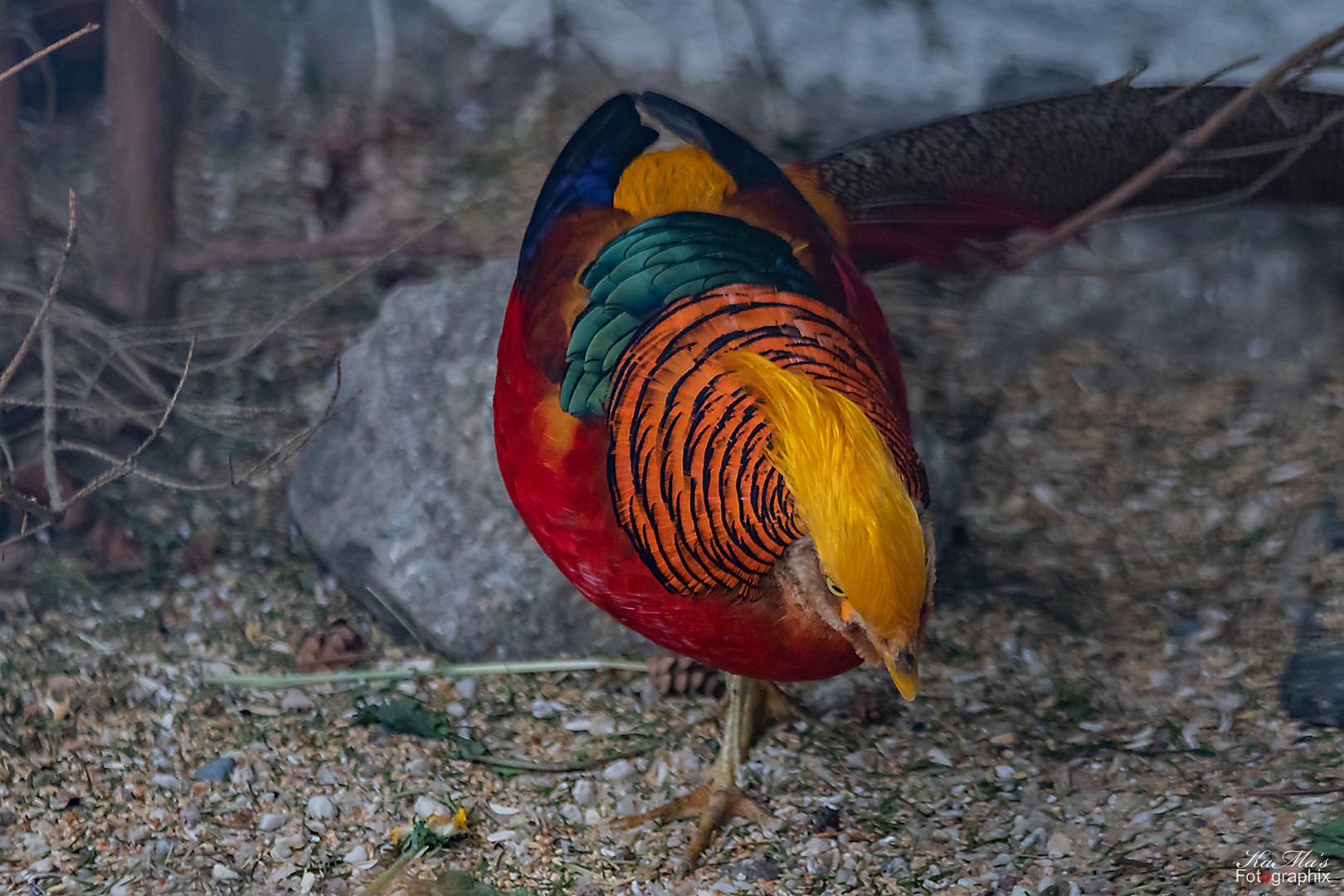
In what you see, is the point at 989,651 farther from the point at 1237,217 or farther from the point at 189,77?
the point at 189,77

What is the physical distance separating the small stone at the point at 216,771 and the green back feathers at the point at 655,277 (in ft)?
3.55

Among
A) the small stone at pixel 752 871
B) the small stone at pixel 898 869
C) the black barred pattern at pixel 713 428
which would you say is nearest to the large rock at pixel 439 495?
the small stone at pixel 752 871

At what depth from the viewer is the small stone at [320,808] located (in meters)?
2.19

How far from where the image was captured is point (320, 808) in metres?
2.20

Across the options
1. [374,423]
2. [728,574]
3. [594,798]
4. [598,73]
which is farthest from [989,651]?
[598,73]

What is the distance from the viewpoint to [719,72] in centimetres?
448

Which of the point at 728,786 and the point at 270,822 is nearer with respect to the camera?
the point at 270,822

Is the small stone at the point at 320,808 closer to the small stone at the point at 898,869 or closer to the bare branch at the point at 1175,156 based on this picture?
the small stone at the point at 898,869

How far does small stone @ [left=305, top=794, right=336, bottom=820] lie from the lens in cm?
219

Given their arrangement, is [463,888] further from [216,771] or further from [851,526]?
[851,526]

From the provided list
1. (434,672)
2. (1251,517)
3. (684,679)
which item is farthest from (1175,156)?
(434,672)

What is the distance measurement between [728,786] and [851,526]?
3.55ft

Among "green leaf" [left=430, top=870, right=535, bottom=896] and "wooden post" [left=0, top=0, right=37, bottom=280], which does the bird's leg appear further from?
"wooden post" [left=0, top=0, right=37, bottom=280]
